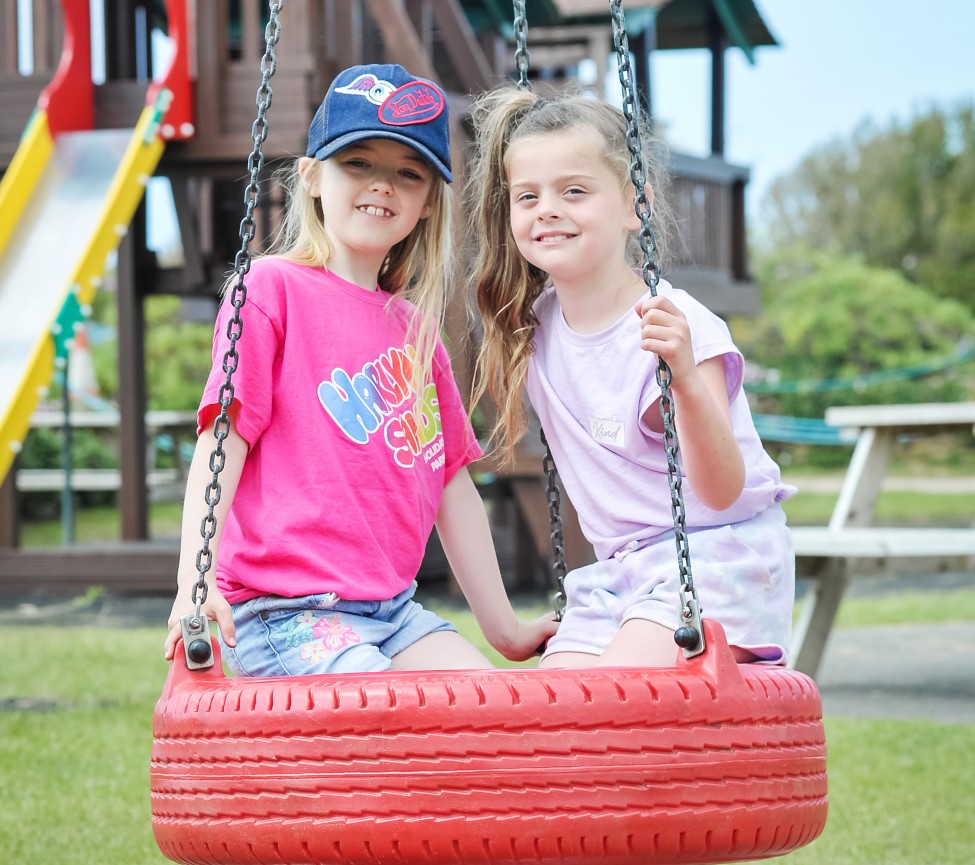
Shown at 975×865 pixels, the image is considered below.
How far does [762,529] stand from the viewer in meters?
2.41

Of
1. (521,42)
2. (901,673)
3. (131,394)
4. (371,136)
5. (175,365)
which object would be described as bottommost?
(175,365)

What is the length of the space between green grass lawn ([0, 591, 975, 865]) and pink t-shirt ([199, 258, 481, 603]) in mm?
1507

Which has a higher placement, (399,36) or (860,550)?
(399,36)

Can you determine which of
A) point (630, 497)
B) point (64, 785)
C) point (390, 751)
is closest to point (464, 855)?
point (390, 751)

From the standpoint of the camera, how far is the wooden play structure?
775cm

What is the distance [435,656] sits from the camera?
248cm

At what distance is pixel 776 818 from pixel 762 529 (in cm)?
61

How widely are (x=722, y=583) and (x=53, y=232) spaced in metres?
6.17

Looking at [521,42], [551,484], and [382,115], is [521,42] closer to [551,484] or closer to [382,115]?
[382,115]

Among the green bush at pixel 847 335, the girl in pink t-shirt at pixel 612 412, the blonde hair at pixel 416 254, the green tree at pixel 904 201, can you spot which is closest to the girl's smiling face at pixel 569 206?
the girl in pink t-shirt at pixel 612 412

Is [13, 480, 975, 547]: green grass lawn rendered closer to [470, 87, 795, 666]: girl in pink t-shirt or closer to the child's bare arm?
[470, 87, 795, 666]: girl in pink t-shirt

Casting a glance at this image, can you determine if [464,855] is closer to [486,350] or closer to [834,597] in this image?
[486,350]

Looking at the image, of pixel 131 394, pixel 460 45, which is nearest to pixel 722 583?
pixel 460 45

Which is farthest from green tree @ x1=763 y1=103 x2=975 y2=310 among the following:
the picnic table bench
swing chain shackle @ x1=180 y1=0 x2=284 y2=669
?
swing chain shackle @ x1=180 y1=0 x2=284 y2=669
